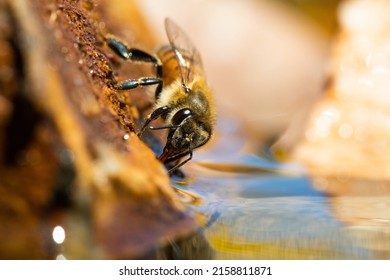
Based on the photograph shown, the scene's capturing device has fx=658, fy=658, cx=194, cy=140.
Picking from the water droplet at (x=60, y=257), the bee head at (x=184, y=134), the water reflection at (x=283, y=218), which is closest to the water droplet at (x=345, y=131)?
the water reflection at (x=283, y=218)

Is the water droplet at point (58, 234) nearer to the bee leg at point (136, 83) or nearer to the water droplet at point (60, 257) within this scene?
the water droplet at point (60, 257)

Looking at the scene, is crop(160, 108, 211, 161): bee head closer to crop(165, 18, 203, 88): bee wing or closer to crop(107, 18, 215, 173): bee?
crop(107, 18, 215, 173): bee

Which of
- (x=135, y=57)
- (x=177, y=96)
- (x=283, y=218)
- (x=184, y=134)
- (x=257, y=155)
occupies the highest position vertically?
(x=257, y=155)

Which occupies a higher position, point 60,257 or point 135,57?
point 135,57

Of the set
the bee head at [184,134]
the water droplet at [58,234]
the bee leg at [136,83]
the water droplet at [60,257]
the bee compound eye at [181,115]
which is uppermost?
the bee leg at [136,83]

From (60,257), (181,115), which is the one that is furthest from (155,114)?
(60,257)

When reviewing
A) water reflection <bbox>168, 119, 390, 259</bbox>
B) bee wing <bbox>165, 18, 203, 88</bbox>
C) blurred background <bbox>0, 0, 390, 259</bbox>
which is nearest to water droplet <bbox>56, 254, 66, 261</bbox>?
blurred background <bbox>0, 0, 390, 259</bbox>

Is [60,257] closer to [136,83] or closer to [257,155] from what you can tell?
[136,83]
